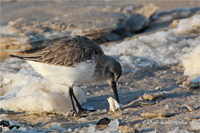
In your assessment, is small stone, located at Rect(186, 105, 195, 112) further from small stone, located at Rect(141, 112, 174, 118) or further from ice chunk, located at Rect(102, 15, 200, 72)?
ice chunk, located at Rect(102, 15, 200, 72)

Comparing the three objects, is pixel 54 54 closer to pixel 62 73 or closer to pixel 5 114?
pixel 62 73

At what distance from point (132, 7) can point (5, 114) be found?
27.4 feet

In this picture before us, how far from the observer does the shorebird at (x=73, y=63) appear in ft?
16.7

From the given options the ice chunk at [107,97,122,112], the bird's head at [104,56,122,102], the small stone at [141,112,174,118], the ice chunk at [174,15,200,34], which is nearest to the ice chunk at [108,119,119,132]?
the small stone at [141,112,174,118]

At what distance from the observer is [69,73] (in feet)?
16.6

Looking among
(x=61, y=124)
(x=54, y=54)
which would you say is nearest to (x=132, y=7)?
(x=54, y=54)

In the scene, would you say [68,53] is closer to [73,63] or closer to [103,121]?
[73,63]

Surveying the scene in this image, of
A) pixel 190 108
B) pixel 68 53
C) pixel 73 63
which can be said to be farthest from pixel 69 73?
pixel 190 108

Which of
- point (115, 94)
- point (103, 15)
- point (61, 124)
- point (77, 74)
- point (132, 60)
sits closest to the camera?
point (61, 124)

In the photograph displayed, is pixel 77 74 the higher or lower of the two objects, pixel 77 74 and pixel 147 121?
the higher

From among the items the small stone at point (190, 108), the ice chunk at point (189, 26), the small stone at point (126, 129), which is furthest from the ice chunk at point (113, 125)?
the ice chunk at point (189, 26)

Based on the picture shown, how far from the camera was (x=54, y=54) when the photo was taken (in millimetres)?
5262

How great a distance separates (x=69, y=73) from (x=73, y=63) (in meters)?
0.17

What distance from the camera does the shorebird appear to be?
16.7ft
